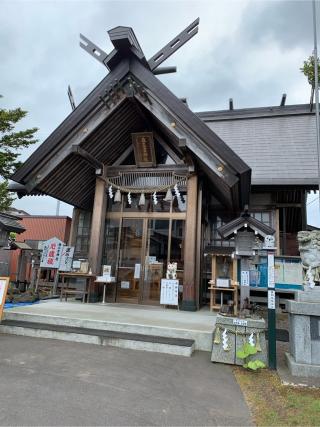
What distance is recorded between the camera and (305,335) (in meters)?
4.01

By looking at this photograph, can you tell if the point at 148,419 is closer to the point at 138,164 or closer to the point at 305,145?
the point at 138,164

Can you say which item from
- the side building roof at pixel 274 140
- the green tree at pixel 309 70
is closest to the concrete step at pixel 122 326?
the side building roof at pixel 274 140

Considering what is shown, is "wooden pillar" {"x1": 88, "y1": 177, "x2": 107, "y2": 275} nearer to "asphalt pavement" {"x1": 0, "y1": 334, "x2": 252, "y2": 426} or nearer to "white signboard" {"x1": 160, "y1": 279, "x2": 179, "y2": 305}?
"white signboard" {"x1": 160, "y1": 279, "x2": 179, "y2": 305}

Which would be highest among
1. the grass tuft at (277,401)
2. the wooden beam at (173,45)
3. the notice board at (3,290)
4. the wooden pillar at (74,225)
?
A: the wooden beam at (173,45)

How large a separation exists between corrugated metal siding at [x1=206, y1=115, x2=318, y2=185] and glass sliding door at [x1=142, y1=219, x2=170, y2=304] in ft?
12.6

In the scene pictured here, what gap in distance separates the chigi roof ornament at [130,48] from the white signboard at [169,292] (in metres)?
5.42

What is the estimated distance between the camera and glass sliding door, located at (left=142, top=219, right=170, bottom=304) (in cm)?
809

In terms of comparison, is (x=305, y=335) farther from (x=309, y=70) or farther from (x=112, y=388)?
(x=309, y=70)

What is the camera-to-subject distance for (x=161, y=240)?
8.16 m

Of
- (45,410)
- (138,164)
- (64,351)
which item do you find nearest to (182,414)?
(45,410)

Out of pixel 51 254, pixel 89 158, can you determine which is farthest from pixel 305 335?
pixel 51 254

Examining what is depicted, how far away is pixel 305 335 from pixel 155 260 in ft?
15.5

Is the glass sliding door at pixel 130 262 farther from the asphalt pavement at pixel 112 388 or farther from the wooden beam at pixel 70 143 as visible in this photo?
the asphalt pavement at pixel 112 388

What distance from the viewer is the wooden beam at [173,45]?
23.3 feet
